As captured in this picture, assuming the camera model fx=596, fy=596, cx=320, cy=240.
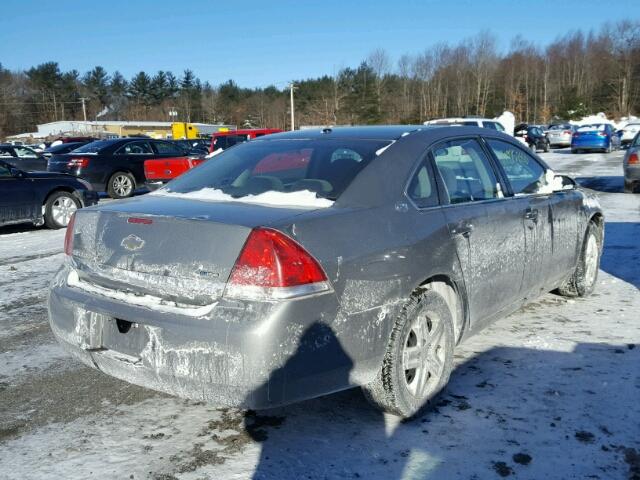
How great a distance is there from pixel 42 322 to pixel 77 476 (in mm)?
2566

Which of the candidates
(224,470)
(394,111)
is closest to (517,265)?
(224,470)

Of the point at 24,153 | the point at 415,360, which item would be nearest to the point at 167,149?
the point at 24,153

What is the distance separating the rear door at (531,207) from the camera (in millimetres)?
4168

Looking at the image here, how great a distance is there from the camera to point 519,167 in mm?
4531

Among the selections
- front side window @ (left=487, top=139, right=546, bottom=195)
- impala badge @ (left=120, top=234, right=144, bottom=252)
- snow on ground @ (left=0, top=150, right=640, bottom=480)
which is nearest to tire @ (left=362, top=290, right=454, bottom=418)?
snow on ground @ (left=0, top=150, right=640, bottom=480)

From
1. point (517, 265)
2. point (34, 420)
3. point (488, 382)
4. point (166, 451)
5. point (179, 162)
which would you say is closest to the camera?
point (166, 451)

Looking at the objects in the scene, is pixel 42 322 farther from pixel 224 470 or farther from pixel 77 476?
pixel 224 470

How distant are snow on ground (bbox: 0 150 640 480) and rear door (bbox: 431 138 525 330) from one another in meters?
0.46

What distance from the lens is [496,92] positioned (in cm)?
7938

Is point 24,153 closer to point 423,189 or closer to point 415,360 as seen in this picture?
point 423,189

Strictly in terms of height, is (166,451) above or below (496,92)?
below

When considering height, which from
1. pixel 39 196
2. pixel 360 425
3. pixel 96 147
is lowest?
pixel 360 425

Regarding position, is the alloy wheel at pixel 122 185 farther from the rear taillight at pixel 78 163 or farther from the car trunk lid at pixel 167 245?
the car trunk lid at pixel 167 245

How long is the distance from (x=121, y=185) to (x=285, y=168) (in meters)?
12.8
